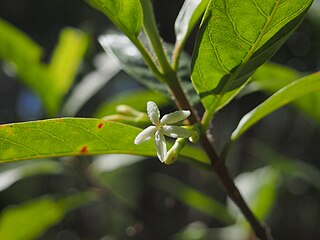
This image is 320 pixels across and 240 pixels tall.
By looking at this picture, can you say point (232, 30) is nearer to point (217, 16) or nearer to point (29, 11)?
point (217, 16)

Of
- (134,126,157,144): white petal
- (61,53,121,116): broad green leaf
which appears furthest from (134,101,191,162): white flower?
(61,53,121,116): broad green leaf

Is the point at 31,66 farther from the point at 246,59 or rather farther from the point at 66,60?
the point at 246,59

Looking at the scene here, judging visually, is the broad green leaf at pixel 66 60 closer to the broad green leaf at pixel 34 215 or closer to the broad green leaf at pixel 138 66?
the broad green leaf at pixel 34 215

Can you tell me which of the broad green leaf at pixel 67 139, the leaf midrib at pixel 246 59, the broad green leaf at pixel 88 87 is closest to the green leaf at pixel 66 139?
the broad green leaf at pixel 67 139

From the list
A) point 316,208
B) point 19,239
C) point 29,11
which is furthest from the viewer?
point 29,11

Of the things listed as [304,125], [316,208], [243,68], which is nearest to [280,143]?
[304,125]

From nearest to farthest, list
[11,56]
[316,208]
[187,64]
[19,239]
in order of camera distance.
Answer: [187,64], [19,239], [11,56], [316,208]
